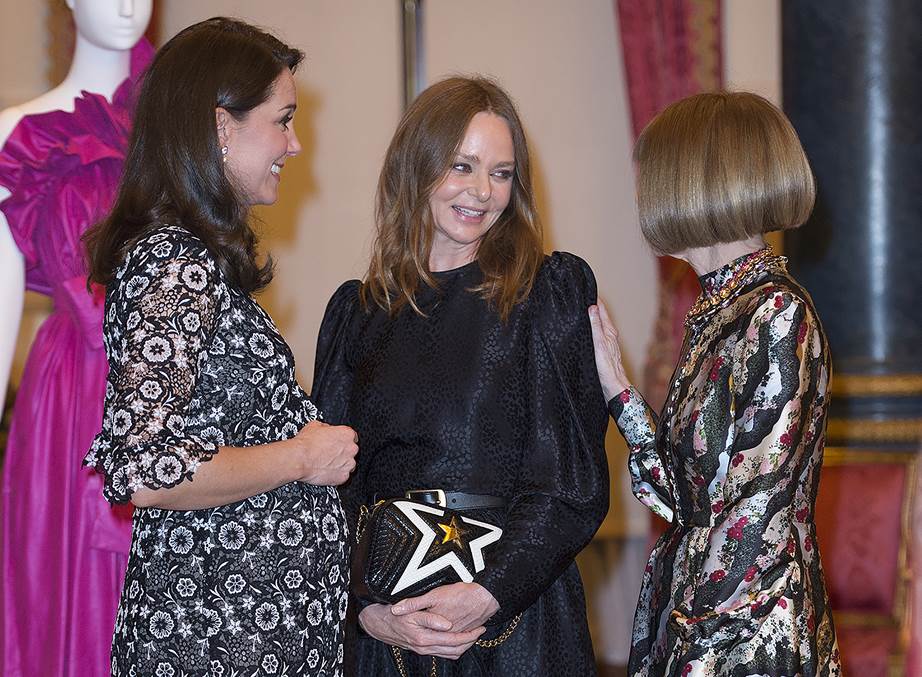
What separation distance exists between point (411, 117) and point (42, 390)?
4.29 ft

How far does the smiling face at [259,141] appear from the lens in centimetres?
205

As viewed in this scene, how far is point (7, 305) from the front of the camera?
10.4 ft

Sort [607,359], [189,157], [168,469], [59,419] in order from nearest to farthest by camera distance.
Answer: [168,469]
[189,157]
[607,359]
[59,419]

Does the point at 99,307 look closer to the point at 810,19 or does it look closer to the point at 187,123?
the point at 187,123

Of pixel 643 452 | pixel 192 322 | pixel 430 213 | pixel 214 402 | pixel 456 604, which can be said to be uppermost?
pixel 430 213

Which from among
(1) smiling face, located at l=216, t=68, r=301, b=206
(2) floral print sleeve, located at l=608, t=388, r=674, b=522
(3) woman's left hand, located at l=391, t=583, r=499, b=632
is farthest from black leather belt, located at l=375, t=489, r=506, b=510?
(1) smiling face, located at l=216, t=68, r=301, b=206

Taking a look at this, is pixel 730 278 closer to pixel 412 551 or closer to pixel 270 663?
pixel 412 551

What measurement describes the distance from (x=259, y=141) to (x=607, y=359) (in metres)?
0.79

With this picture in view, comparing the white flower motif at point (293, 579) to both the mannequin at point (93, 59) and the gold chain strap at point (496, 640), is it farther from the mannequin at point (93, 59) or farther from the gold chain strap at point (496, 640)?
the mannequin at point (93, 59)

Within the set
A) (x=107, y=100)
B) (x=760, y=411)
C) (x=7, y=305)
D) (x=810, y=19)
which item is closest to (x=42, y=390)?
(x=7, y=305)

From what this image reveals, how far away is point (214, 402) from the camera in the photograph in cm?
194

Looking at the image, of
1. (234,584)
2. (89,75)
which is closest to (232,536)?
(234,584)

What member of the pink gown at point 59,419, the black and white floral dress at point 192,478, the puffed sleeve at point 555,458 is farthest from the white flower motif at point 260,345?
the pink gown at point 59,419

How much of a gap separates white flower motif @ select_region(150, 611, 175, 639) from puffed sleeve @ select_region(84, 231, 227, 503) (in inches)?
9.7
